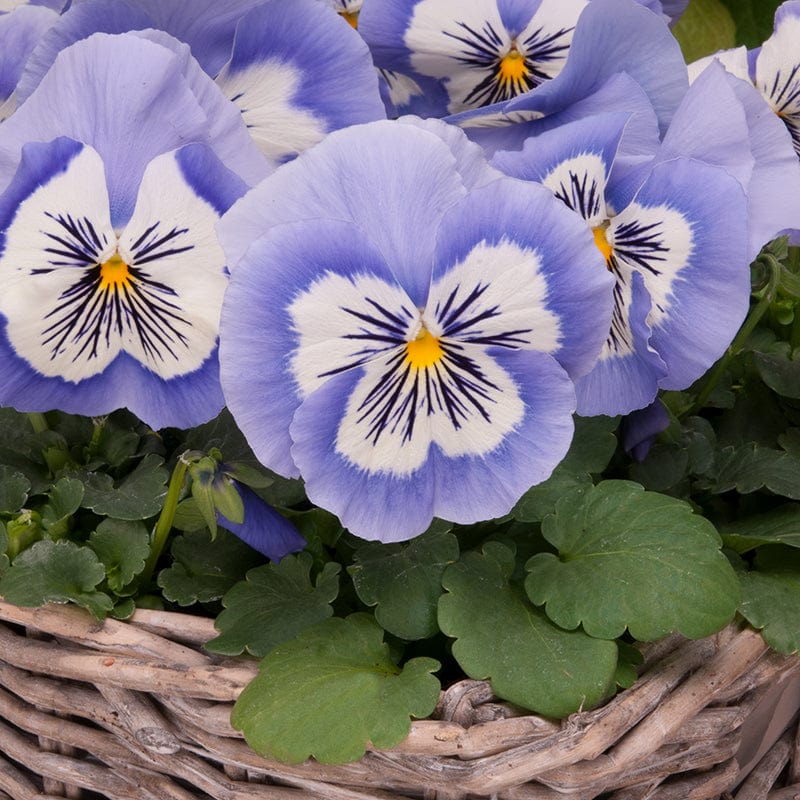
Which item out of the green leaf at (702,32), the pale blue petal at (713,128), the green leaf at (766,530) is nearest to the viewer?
the pale blue petal at (713,128)

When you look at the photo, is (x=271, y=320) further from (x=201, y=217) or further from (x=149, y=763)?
(x=149, y=763)

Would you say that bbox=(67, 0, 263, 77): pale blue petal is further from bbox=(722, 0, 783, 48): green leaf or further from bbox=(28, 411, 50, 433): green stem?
bbox=(722, 0, 783, 48): green leaf

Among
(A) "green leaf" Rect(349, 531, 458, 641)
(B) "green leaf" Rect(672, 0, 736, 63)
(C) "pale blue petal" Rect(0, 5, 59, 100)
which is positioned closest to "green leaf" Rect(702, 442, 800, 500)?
(A) "green leaf" Rect(349, 531, 458, 641)

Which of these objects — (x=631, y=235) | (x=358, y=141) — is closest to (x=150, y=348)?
(x=358, y=141)

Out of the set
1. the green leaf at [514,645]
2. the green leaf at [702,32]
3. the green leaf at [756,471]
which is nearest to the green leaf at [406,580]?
the green leaf at [514,645]

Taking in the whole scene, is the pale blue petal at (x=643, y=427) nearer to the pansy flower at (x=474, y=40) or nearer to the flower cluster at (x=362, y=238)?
the flower cluster at (x=362, y=238)
